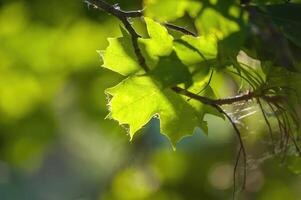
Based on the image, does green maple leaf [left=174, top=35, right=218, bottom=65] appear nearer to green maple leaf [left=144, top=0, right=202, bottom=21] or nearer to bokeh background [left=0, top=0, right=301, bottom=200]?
green maple leaf [left=144, top=0, right=202, bottom=21]

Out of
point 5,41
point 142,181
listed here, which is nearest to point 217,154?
point 142,181

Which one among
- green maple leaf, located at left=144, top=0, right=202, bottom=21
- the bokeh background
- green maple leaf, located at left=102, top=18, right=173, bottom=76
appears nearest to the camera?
green maple leaf, located at left=144, top=0, right=202, bottom=21

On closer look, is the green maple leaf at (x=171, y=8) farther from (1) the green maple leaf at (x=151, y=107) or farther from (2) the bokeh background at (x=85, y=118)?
Answer: (2) the bokeh background at (x=85, y=118)

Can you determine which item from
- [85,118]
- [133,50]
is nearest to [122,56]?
[133,50]

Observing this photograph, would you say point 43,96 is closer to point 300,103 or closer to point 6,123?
point 6,123

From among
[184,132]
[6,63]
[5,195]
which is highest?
[184,132]

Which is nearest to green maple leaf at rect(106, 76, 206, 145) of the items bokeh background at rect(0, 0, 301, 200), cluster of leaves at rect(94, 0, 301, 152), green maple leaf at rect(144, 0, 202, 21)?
cluster of leaves at rect(94, 0, 301, 152)
